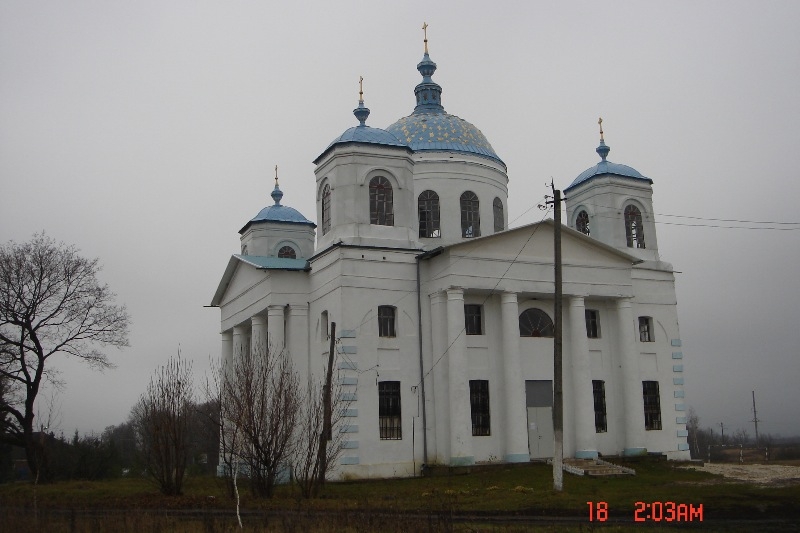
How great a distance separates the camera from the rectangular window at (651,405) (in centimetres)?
3274

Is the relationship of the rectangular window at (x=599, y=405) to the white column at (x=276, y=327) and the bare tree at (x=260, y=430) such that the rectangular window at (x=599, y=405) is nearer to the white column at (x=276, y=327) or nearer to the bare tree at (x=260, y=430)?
the white column at (x=276, y=327)

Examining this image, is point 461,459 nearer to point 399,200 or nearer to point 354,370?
point 354,370

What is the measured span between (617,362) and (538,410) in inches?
154

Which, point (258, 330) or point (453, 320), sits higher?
point (258, 330)

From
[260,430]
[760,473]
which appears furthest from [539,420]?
[260,430]

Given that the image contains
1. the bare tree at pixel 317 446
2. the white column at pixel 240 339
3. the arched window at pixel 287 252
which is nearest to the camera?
the bare tree at pixel 317 446

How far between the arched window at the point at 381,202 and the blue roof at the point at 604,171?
1014 centimetres

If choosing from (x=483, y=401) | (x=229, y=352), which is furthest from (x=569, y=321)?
(x=229, y=352)

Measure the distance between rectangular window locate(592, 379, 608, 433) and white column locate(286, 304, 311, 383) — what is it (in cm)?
1060

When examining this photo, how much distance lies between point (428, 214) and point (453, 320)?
20.8ft

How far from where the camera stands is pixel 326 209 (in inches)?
1216

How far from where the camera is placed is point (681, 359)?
3400 centimetres

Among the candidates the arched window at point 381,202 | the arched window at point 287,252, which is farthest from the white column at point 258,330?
the arched window at point 381,202

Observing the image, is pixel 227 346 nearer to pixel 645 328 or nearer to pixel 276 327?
pixel 276 327
